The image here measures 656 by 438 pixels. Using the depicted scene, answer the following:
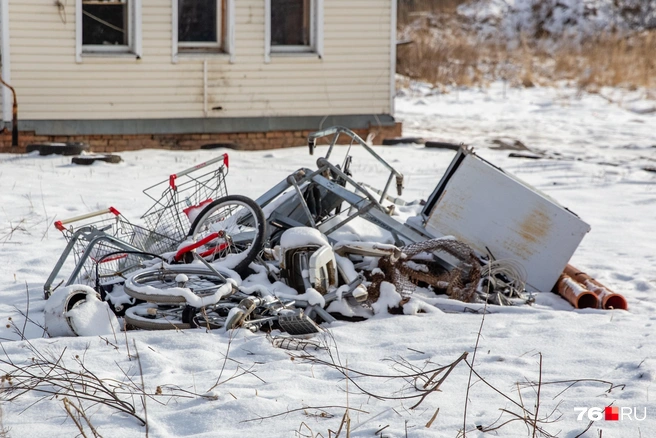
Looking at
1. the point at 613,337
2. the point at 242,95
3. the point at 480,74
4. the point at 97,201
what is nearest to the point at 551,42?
the point at 480,74

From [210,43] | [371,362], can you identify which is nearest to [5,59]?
[210,43]

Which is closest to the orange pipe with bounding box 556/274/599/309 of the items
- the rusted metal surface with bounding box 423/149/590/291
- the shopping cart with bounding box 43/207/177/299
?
the rusted metal surface with bounding box 423/149/590/291

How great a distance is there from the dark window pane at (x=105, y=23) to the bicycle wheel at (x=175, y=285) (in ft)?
28.0

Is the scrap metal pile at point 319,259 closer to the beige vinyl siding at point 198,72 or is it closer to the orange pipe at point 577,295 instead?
the orange pipe at point 577,295

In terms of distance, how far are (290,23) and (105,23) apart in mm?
2830

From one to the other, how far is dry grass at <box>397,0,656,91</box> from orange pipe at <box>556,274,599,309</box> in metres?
16.5

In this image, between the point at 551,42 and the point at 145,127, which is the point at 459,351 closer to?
the point at 145,127

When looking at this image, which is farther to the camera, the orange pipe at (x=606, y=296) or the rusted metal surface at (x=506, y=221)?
the rusted metal surface at (x=506, y=221)

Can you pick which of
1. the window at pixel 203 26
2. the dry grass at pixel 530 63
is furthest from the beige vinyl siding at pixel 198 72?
the dry grass at pixel 530 63

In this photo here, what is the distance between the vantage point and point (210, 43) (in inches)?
535

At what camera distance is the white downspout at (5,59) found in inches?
487

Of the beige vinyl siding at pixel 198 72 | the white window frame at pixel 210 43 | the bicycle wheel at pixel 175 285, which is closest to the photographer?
the bicycle wheel at pixel 175 285

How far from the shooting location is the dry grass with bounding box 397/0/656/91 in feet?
73.6

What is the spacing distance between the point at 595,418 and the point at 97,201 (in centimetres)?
654
